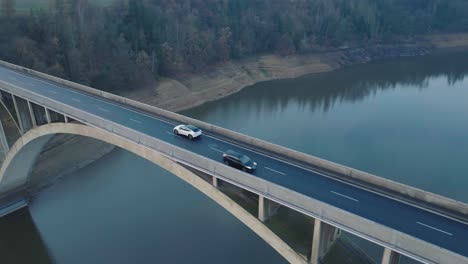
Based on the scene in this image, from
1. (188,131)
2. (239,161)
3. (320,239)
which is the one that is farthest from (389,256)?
(188,131)

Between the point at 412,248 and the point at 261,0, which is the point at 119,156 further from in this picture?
the point at 261,0

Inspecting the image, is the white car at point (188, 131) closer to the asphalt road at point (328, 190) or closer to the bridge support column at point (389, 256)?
the asphalt road at point (328, 190)

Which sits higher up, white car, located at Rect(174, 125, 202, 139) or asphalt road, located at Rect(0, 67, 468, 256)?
white car, located at Rect(174, 125, 202, 139)

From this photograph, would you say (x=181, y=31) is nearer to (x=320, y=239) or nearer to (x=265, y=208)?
(x=265, y=208)

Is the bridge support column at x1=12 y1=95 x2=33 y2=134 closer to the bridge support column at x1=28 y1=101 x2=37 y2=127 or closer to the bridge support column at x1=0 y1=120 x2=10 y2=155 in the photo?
the bridge support column at x1=28 y1=101 x2=37 y2=127

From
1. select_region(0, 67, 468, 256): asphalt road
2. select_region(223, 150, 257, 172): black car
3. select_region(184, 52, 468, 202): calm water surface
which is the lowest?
select_region(184, 52, 468, 202): calm water surface

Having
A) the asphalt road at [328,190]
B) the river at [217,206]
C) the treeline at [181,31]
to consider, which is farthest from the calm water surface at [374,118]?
the asphalt road at [328,190]

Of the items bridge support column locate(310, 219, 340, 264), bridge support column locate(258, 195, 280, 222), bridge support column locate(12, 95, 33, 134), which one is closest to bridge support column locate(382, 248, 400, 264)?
bridge support column locate(310, 219, 340, 264)
